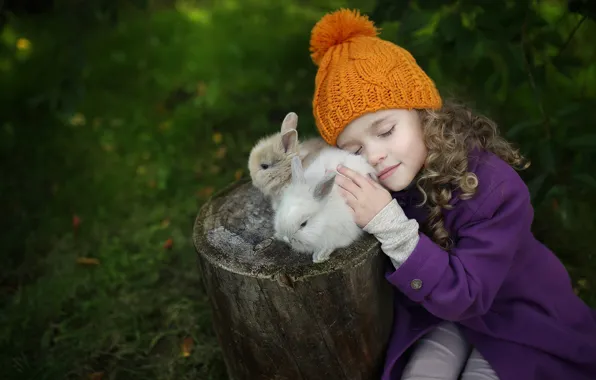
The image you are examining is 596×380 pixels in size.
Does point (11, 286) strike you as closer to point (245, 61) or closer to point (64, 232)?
point (64, 232)

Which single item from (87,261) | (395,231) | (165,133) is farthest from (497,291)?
(165,133)

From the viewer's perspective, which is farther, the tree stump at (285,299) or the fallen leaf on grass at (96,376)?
the fallen leaf on grass at (96,376)

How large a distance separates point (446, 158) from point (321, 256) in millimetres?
669

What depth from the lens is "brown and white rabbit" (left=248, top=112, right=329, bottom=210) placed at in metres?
2.24

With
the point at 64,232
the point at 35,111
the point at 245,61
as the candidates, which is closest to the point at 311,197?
the point at 64,232

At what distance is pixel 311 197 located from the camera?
1.88m

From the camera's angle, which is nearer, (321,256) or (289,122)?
(321,256)

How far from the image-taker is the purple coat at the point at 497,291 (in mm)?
1960

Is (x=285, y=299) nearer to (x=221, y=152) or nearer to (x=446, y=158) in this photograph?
(x=446, y=158)

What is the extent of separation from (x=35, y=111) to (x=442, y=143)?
4.68 m

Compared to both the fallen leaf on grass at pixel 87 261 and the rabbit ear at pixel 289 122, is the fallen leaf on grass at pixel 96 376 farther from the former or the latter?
the rabbit ear at pixel 289 122

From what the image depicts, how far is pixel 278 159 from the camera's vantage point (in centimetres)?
228

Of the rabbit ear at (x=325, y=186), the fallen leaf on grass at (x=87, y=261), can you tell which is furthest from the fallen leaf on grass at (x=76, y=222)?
the rabbit ear at (x=325, y=186)

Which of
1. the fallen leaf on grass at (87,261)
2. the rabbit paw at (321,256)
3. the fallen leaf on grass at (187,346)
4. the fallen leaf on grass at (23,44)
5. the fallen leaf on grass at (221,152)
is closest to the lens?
the rabbit paw at (321,256)
